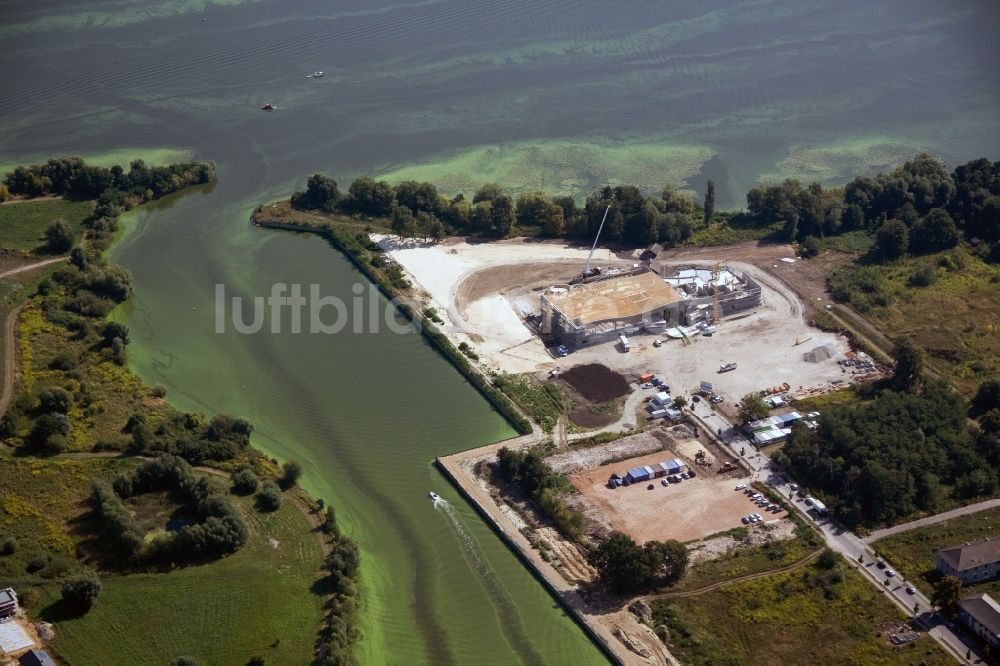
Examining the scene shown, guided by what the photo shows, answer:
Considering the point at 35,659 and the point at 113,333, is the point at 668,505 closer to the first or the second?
the point at 35,659

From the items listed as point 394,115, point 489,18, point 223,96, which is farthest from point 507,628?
point 489,18

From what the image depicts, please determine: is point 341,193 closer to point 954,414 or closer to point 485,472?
point 485,472

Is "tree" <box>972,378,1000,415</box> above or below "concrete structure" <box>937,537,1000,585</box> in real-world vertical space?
above

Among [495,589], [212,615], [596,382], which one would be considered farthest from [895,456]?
[212,615]

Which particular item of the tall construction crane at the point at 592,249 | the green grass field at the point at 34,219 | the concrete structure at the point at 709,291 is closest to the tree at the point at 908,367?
the concrete structure at the point at 709,291

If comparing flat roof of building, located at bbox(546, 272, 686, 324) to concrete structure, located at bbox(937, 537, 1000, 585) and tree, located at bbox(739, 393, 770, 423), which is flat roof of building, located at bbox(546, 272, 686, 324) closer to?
tree, located at bbox(739, 393, 770, 423)

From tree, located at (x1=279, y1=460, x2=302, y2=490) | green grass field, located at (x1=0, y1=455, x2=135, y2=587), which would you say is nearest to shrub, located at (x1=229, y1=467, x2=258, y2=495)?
tree, located at (x1=279, y1=460, x2=302, y2=490)
